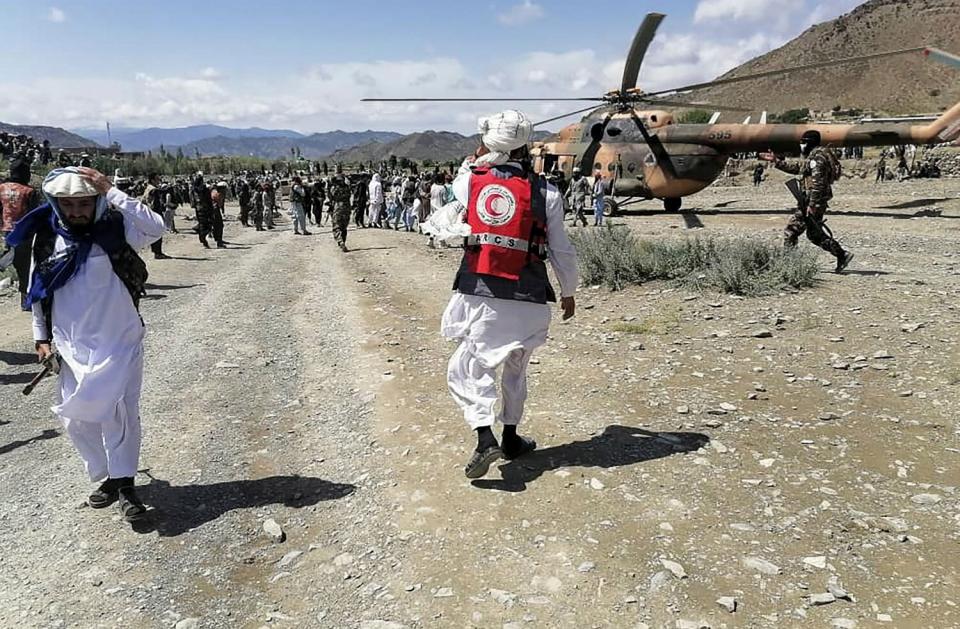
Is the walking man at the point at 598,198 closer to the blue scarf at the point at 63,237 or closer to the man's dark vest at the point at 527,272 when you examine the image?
the man's dark vest at the point at 527,272

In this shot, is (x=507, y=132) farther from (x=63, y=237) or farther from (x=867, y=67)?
(x=867, y=67)

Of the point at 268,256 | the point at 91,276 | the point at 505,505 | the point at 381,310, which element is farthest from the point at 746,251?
the point at 268,256

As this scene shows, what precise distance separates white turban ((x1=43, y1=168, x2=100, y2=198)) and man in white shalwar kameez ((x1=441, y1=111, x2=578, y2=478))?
1.82m

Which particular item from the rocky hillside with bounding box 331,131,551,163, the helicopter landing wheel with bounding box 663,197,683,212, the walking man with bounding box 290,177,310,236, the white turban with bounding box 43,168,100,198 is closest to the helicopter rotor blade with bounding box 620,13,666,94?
the helicopter landing wheel with bounding box 663,197,683,212

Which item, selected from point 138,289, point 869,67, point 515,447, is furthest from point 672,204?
point 869,67

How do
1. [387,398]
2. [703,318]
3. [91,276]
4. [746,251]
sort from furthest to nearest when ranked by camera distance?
[746,251] → [703,318] → [387,398] → [91,276]

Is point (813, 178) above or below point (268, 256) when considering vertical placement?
above

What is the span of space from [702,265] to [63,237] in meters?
7.20

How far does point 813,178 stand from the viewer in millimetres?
8539

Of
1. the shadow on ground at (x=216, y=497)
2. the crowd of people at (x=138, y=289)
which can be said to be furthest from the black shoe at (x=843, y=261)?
the shadow on ground at (x=216, y=497)

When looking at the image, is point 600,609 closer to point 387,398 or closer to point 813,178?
point 387,398

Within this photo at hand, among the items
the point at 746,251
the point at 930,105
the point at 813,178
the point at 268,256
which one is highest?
the point at 930,105

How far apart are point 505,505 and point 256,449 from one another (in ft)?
6.18

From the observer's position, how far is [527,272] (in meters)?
3.72
